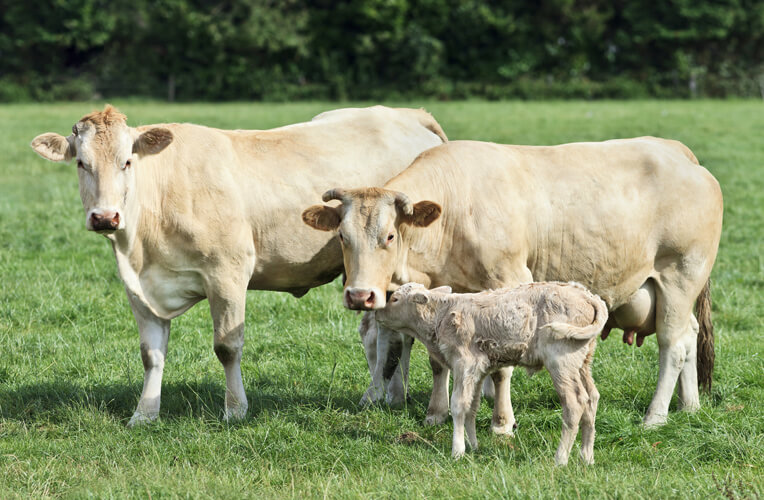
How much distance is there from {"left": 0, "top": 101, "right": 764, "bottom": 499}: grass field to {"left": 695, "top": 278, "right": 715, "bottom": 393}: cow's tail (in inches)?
5.9

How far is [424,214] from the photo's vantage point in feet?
19.9

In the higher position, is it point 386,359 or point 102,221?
point 102,221

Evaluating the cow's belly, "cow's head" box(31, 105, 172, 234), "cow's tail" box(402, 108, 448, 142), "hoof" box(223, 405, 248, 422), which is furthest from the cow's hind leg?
"cow's head" box(31, 105, 172, 234)

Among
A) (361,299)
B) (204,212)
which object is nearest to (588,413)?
(361,299)

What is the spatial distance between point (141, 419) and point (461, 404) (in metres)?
2.43

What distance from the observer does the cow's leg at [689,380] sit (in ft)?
22.8

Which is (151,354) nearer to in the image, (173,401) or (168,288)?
(173,401)

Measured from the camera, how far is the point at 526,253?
6570 millimetres

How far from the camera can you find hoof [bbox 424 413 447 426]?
6410 millimetres

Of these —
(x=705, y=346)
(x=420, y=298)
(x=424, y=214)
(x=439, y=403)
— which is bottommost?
(x=439, y=403)

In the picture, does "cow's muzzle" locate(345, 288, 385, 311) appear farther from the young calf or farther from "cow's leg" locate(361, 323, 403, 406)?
"cow's leg" locate(361, 323, 403, 406)

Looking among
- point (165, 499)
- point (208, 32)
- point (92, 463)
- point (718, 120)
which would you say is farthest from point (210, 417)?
point (208, 32)

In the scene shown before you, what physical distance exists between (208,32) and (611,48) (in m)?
22.0

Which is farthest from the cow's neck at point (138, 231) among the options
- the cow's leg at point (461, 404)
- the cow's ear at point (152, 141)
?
the cow's leg at point (461, 404)
